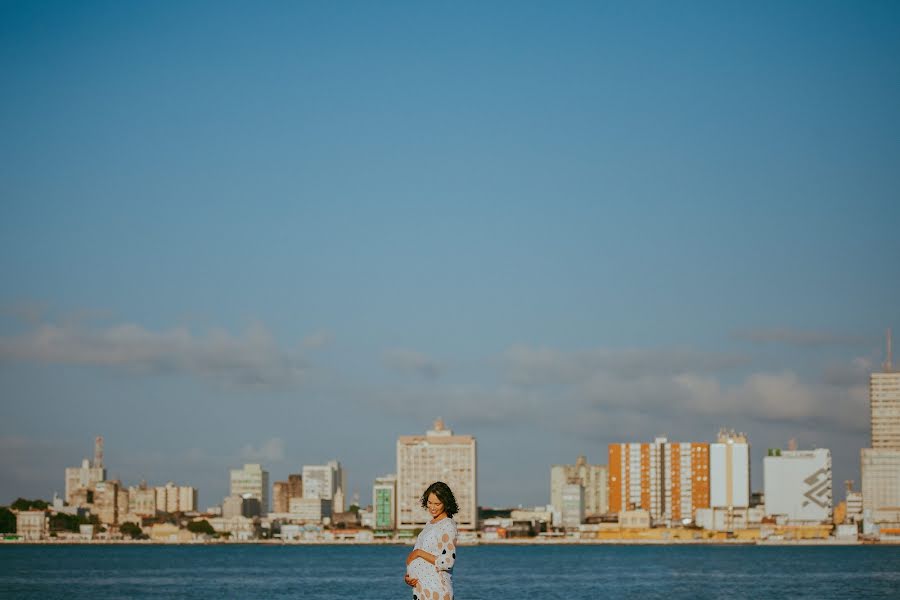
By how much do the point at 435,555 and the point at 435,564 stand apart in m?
0.06

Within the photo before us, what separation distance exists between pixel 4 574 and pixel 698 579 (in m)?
39.9

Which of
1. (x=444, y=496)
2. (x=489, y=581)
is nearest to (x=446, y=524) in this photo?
(x=444, y=496)

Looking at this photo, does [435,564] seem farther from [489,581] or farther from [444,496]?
[489,581]

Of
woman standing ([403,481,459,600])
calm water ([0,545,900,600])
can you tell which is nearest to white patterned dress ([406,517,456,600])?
woman standing ([403,481,459,600])

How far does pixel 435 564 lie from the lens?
32.4 feet

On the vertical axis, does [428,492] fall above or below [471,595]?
above

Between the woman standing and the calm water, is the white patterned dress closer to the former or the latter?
the woman standing

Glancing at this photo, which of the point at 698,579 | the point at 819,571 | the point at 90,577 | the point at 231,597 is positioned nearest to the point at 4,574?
the point at 90,577

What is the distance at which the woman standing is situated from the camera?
9859 millimetres

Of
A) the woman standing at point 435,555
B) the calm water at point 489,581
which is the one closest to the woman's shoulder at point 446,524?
the woman standing at point 435,555

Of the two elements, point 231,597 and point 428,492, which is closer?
point 428,492

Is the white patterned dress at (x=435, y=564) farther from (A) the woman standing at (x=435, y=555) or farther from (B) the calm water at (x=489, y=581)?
(B) the calm water at (x=489, y=581)

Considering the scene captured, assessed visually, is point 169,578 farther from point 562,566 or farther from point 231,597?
point 562,566

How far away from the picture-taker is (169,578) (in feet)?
274
